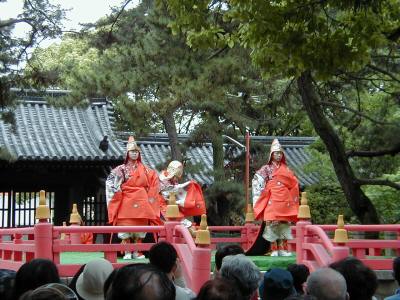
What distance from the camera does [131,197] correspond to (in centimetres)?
1112

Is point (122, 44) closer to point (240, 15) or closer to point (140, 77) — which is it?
point (140, 77)

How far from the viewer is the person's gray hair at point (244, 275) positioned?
4.35 m

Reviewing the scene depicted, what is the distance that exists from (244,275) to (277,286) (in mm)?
Result: 210

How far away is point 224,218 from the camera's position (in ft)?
60.8

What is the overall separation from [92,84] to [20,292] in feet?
33.1

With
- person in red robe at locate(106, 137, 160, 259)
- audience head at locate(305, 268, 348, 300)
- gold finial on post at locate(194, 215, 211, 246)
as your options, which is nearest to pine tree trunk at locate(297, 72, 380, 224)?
person in red robe at locate(106, 137, 160, 259)

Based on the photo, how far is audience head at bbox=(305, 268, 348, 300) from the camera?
3768 mm

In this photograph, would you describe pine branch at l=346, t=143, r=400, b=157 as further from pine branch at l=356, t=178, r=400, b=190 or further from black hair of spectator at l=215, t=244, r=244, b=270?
black hair of spectator at l=215, t=244, r=244, b=270

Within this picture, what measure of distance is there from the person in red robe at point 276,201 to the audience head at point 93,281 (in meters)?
7.52

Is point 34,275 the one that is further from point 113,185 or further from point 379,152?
point 379,152

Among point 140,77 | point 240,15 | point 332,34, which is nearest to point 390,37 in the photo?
point 332,34

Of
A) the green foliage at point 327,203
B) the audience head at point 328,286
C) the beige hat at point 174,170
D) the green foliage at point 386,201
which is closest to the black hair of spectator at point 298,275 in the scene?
the audience head at point 328,286

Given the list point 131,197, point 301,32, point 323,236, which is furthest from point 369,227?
point 131,197

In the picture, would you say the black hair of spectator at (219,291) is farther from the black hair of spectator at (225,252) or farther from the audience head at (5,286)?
the black hair of spectator at (225,252)
